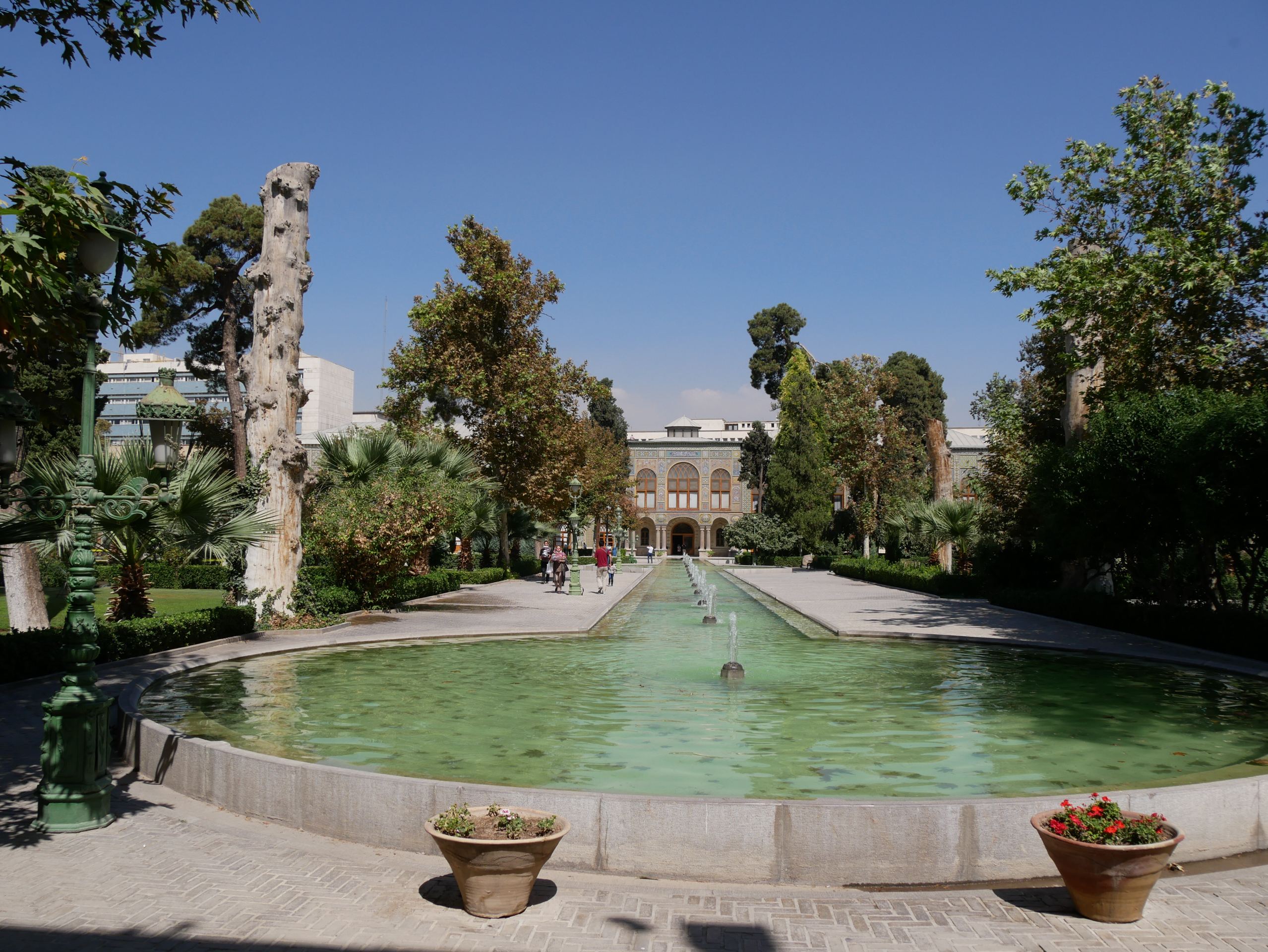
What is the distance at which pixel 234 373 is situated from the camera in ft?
102

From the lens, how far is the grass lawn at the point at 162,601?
16062mm

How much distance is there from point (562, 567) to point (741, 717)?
57.2 feet

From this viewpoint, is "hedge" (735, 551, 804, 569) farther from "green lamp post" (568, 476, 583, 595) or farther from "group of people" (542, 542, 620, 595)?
"green lamp post" (568, 476, 583, 595)

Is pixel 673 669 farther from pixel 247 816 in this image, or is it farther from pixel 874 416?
pixel 874 416

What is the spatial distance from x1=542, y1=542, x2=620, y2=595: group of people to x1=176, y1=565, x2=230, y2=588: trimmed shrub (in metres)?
9.81

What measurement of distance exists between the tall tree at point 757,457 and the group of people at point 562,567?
25.9 meters

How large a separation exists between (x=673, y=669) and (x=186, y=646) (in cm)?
634

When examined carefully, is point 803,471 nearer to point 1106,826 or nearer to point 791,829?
point 791,829

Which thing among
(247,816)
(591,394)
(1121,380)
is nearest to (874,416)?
(591,394)

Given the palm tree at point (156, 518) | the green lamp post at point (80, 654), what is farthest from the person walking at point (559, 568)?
the green lamp post at point (80, 654)

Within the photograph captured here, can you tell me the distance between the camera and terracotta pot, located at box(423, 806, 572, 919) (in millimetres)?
3932

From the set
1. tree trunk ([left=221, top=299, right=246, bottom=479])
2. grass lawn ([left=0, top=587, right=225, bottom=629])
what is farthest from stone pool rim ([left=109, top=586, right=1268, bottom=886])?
tree trunk ([left=221, top=299, right=246, bottom=479])

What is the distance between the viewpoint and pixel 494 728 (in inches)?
A: 316

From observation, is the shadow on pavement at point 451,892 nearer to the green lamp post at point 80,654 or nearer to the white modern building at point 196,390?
the green lamp post at point 80,654
